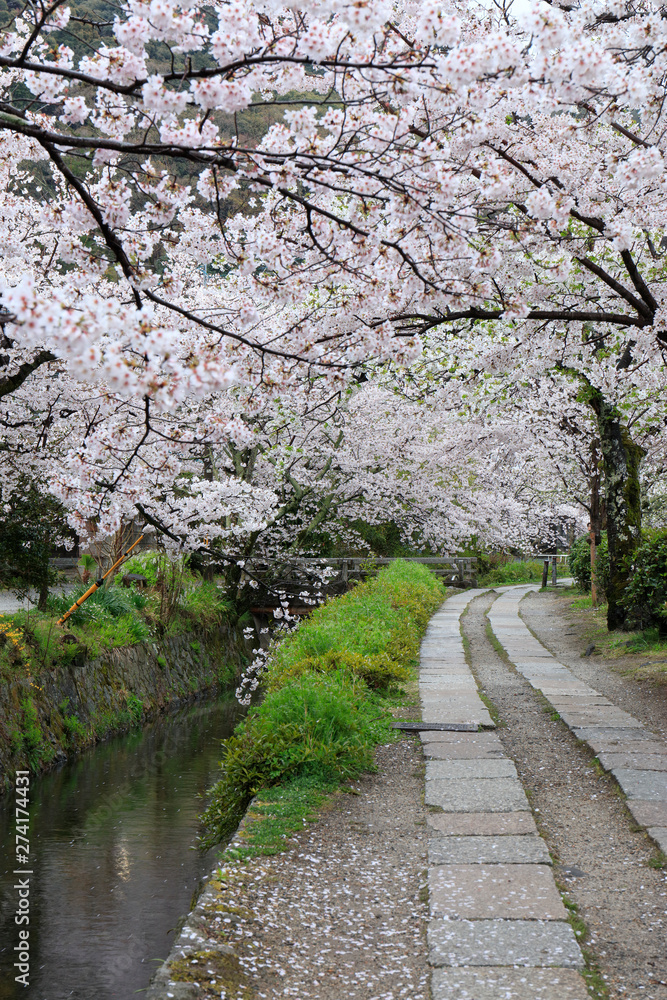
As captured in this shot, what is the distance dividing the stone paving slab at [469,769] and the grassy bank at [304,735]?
42 centimetres

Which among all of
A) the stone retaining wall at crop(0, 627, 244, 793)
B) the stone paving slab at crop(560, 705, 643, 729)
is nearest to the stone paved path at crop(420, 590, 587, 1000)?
the stone paving slab at crop(560, 705, 643, 729)

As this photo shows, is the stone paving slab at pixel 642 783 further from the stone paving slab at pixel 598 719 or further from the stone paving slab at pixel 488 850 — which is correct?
the stone paving slab at pixel 598 719

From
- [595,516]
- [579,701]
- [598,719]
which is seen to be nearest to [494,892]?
[598,719]

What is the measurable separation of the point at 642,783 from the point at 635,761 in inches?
17.6

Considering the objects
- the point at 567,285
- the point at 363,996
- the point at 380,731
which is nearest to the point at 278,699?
the point at 380,731

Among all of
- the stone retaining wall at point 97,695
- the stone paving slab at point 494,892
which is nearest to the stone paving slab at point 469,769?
the stone paving slab at point 494,892

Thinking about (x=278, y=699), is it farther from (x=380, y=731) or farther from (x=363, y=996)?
(x=363, y=996)

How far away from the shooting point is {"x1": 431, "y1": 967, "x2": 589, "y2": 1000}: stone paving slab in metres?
2.51

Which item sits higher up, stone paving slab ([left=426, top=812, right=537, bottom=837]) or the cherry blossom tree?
the cherry blossom tree

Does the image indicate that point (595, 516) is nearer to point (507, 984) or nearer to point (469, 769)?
point (469, 769)

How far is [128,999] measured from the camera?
390cm

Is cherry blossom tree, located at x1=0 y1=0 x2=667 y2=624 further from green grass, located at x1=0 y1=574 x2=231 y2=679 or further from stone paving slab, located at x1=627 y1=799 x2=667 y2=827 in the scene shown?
green grass, located at x1=0 y1=574 x2=231 y2=679

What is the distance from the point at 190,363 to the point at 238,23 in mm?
1323

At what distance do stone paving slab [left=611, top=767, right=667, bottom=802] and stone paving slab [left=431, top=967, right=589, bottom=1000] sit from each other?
6.36ft
